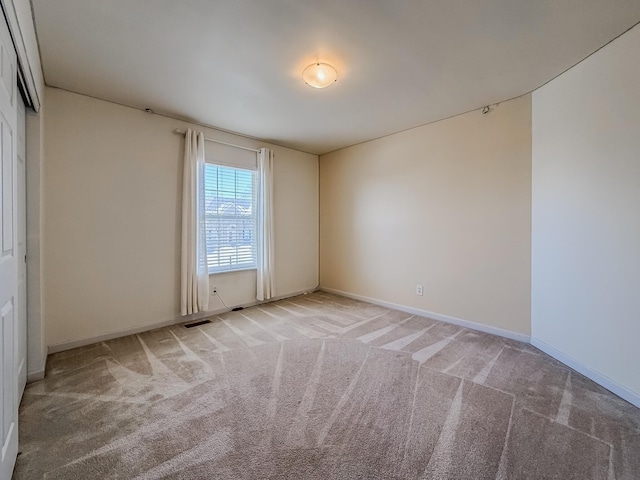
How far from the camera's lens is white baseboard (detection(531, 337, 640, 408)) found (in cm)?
187

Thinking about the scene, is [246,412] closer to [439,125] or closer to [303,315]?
[303,315]

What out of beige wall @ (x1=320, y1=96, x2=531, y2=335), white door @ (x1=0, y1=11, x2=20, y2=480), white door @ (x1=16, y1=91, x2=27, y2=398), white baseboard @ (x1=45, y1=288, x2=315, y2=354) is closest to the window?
white baseboard @ (x1=45, y1=288, x2=315, y2=354)

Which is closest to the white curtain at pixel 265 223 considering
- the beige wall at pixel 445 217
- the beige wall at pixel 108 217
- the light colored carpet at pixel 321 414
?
the beige wall at pixel 108 217

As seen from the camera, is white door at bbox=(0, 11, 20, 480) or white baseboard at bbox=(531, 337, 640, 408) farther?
white baseboard at bbox=(531, 337, 640, 408)

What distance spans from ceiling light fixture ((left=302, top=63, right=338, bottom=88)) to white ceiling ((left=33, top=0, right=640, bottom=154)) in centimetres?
5

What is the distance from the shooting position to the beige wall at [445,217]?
2889 mm

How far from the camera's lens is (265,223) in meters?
4.20

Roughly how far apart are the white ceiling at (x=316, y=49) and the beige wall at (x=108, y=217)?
0.30m

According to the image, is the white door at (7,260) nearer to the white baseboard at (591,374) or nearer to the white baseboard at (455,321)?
the white baseboard at (591,374)

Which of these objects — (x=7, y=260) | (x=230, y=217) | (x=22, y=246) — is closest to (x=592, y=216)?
(x=7, y=260)

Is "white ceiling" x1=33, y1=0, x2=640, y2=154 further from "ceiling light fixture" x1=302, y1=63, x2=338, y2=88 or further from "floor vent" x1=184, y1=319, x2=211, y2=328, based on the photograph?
"floor vent" x1=184, y1=319, x2=211, y2=328

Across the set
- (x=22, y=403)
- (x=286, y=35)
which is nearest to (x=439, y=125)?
(x=286, y=35)

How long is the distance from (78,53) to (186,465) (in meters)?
3.01

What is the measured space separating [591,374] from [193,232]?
4216 millimetres
